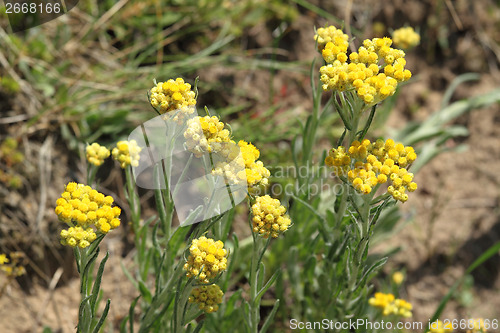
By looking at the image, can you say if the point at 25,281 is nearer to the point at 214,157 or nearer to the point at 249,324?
the point at 249,324

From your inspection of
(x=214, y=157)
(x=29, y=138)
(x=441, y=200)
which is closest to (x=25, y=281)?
(x=29, y=138)

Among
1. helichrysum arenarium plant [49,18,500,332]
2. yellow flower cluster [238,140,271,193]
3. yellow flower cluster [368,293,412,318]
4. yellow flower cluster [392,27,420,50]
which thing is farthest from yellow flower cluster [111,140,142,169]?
yellow flower cluster [392,27,420,50]

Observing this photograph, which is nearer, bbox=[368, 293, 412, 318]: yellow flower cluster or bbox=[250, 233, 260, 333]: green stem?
bbox=[250, 233, 260, 333]: green stem

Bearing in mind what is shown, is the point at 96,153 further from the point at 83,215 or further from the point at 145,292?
the point at 145,292

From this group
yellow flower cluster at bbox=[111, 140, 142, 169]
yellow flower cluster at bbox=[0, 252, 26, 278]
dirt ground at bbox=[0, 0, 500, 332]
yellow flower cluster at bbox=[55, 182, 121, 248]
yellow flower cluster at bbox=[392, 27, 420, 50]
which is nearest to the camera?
yellow flower cluster at bbox=[55, 182, 121, 248]

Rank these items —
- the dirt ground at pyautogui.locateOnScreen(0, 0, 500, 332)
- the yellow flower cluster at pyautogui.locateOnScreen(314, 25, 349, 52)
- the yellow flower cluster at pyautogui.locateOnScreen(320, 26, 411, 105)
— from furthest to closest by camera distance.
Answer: the dirt ground at pyautogui.locateOnScreen(0, 0, 500, 332), the yellow flower cluster at pyautogui.locateOnScreen(314, 25, 349, 52), the yellow flower cluster at pyautogui.locateOnScreen(320, 26, 411, 105)

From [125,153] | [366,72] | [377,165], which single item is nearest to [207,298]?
[125,153]

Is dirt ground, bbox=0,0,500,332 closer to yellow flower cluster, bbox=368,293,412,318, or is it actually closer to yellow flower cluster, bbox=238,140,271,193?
yellow flower cluster, bbox=238,140,271,193
